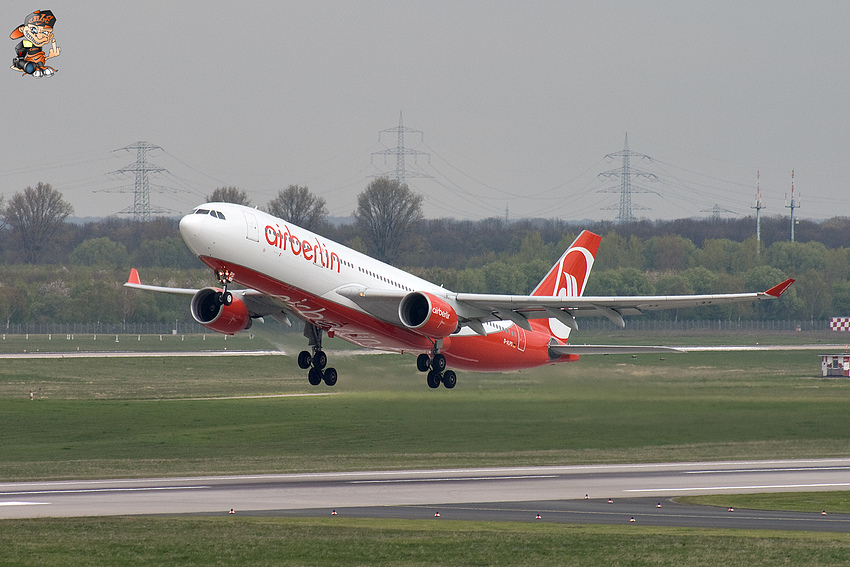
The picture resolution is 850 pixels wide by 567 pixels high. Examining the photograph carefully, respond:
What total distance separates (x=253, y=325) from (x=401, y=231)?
109 metres

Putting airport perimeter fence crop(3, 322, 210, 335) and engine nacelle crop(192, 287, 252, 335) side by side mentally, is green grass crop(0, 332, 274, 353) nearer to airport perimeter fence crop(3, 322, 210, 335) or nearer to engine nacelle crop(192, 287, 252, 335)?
airport perimeter fence crop(3, 322, 210, 335)

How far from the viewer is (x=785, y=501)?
63.3 meters

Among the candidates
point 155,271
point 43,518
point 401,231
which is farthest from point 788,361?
point 43,518

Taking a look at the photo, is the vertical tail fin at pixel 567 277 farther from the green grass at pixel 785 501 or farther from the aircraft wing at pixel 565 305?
the green grass at pixel 785 501

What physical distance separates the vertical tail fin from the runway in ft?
31.3

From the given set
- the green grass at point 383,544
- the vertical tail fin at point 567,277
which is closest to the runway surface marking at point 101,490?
the green grass at point 383,544

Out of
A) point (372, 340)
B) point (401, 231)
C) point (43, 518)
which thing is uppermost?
point (401, 231)

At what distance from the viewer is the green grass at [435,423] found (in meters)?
81.4

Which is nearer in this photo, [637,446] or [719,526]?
[719,526]

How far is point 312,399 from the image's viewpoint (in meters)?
100

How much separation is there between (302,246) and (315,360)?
9.87m

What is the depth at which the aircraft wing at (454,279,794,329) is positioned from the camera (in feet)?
170

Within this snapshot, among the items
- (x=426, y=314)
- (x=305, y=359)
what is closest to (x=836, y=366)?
(x=305, y=359)

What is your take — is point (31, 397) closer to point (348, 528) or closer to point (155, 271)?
point (155, 271)
